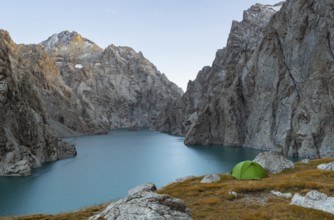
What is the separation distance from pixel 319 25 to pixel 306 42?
8.75 meters

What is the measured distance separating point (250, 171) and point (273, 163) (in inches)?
195

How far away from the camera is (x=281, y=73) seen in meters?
172

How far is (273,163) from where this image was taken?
46312 millimetres

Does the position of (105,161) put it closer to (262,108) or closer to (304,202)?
(262,108)

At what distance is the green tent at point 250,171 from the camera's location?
42.4 m

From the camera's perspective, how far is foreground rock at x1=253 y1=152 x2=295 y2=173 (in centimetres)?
4566

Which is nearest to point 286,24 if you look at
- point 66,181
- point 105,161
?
point 105,161

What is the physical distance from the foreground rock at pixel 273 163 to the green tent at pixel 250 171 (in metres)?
2.61

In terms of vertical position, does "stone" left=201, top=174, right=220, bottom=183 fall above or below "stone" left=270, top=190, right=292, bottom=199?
below

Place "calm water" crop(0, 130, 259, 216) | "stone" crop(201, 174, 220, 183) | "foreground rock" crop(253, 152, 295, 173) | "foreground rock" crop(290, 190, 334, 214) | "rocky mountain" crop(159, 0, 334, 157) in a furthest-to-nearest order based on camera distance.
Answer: "rocky mountain" crop(159, 0, 334, 157) < "calm water" crop(0, 130, 259, 216) < "foreground rock" crop(253, 152, 295, 173) < "stone" crop(201, 174, 220, 183) < "foreground rock" crop(290, 190, 334, 214)

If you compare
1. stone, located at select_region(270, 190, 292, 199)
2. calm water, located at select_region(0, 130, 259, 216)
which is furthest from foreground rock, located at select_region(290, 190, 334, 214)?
calm water, located at select_region(0, 130, 259, 216)

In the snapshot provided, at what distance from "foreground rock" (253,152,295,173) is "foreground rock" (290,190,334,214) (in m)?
16.8

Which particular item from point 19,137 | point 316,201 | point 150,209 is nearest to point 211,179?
point 316,201

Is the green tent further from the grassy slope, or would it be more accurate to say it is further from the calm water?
the calm water
